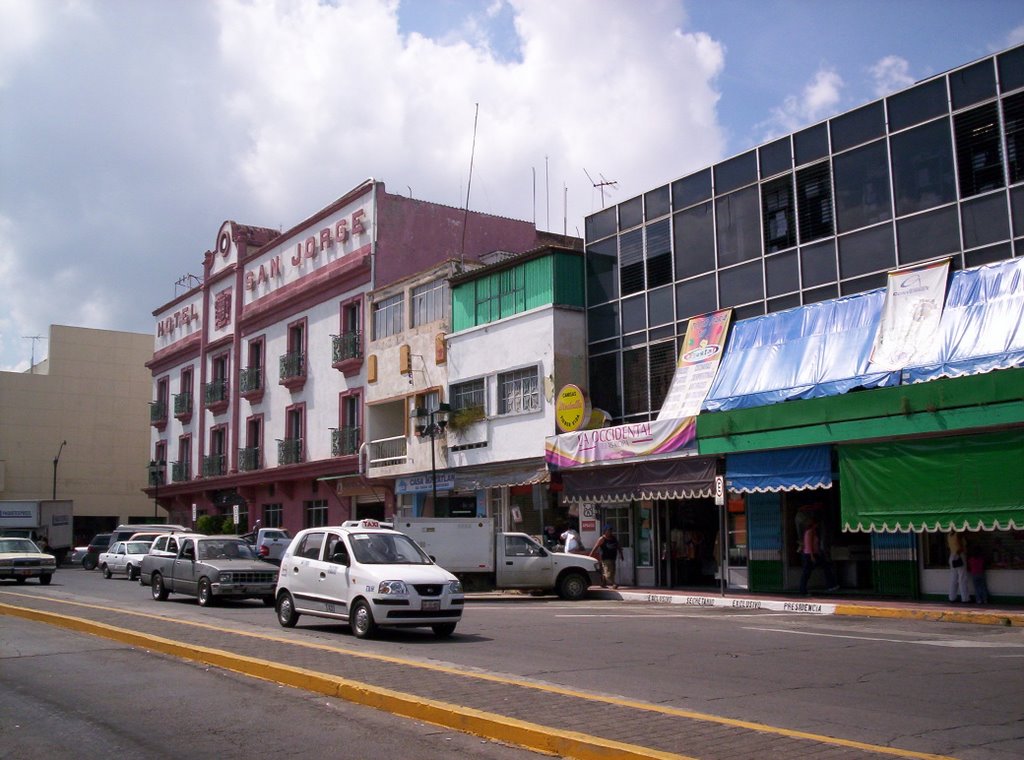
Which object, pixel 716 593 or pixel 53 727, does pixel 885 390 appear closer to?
pixel 716 593

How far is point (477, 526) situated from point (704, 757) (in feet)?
60.5

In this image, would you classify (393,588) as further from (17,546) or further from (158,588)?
(17,546)

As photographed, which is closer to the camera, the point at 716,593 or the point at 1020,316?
the point at 1020,316

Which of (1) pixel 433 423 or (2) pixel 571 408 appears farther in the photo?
(1) pixel 433 423

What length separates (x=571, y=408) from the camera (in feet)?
93.4

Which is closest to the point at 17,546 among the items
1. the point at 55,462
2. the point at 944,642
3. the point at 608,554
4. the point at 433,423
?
the point at 433,423

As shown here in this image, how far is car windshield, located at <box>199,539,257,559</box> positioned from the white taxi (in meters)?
6.08

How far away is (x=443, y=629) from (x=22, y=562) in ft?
64.6

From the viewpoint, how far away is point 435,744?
7746 mm

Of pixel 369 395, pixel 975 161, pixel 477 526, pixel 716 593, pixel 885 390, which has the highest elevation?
pixel 975 161

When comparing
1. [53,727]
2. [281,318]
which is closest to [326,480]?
[281,318]

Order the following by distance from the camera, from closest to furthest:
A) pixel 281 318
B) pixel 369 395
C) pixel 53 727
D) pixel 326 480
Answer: pixel 53 727
pixel 369 395
pixel 326 480
pixel 281 318

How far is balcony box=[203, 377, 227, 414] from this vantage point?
50312 mm

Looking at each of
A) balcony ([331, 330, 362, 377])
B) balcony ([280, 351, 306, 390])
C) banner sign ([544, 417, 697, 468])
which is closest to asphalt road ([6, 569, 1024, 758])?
banner sign ([544, 417, 697, 468])
